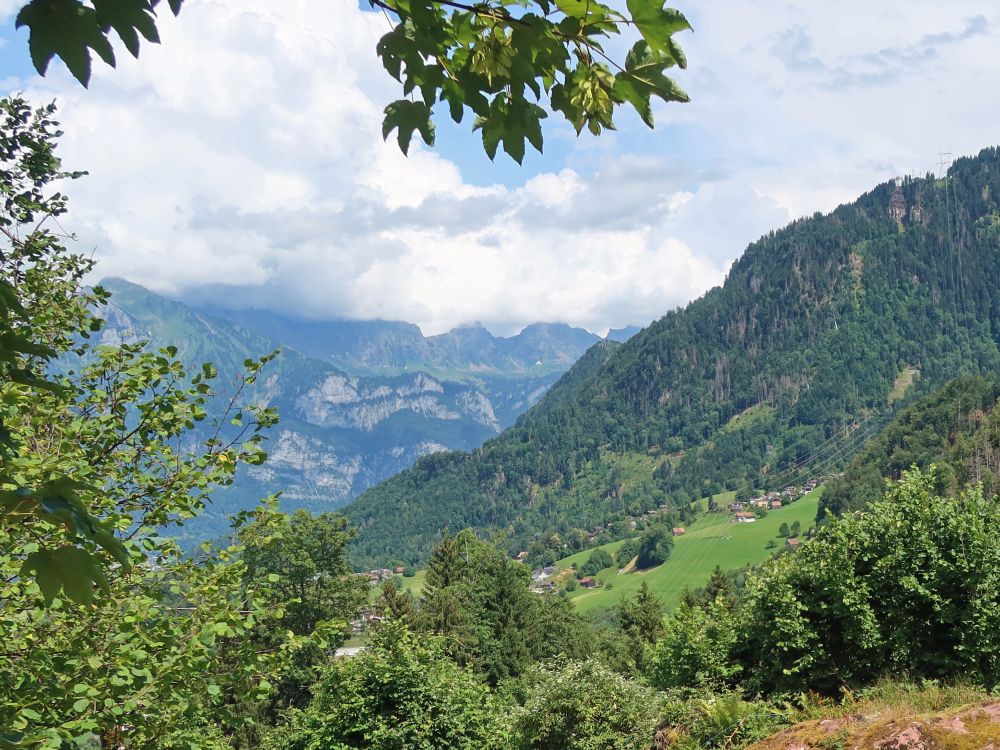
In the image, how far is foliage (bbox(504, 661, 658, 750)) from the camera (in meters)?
18.0

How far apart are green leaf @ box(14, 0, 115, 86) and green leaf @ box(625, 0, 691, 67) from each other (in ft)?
6.20

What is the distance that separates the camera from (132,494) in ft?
32.3

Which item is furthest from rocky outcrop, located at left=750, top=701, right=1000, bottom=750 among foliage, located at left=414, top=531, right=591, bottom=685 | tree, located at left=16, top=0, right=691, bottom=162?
foliage, located at left=414, top=531, right=591, bottom=685

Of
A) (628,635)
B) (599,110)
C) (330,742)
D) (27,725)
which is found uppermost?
(599,110)

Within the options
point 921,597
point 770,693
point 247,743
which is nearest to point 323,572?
point 247,743

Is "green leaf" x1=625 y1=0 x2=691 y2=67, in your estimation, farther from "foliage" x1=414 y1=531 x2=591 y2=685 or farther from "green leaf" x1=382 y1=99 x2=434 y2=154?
"foliage" x1=414 y1=531 x2=591 y2=685

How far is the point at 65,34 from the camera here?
2559 mm

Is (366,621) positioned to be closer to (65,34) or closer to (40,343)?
(40,343)

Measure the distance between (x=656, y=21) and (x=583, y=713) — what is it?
18505 millimetres

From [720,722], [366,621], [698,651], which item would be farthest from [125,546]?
[366,621]

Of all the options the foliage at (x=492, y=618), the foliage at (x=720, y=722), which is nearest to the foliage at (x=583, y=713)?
the foliage at (x=720, y=722)

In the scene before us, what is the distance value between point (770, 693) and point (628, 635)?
52.5 metres

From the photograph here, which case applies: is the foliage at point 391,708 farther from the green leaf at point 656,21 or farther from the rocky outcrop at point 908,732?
the green leaf at point 656,21

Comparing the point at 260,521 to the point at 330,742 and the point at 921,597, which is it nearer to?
the point at 330,742
